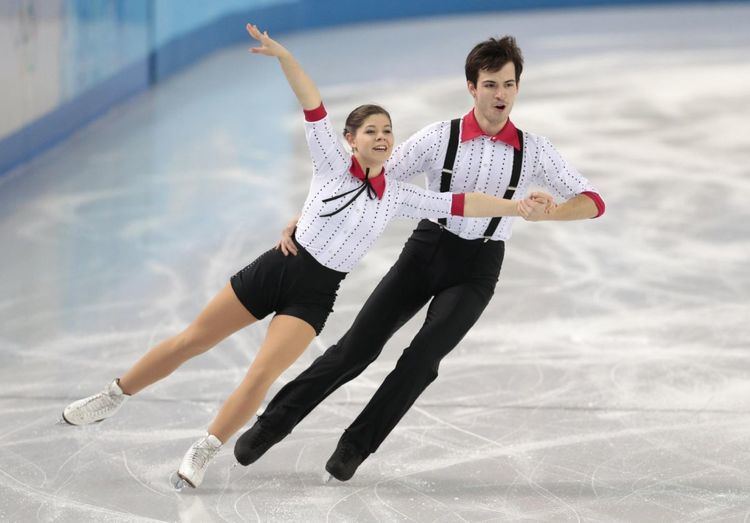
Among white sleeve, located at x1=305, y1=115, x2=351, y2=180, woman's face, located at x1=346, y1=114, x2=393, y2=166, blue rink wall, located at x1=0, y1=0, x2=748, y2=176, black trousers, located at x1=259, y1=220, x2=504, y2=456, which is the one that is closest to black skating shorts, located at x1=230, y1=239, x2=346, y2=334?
black trousers, located at x1=259, y1=220, x2=504, y2=456

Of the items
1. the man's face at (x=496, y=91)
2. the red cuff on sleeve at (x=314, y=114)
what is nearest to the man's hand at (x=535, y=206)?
the man's face at (x=496, y=91)

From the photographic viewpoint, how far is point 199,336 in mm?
4289

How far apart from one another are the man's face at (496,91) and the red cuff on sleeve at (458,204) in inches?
12.0

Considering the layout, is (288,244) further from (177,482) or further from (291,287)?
(177,482)

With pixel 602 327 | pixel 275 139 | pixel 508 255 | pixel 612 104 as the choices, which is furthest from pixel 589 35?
pixel 602 327

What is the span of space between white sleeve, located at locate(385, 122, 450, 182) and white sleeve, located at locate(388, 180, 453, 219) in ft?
0.49

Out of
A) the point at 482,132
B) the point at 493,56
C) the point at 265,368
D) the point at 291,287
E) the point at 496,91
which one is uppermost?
the point at 493,56

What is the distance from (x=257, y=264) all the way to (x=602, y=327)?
2.23m

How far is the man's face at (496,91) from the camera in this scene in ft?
13.9

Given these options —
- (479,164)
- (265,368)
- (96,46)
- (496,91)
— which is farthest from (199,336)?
(96,46)

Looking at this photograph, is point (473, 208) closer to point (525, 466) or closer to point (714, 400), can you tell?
point (525, 466)

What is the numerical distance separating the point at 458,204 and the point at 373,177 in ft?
0.98

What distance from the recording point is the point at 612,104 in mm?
10422

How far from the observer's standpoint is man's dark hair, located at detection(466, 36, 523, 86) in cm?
423
